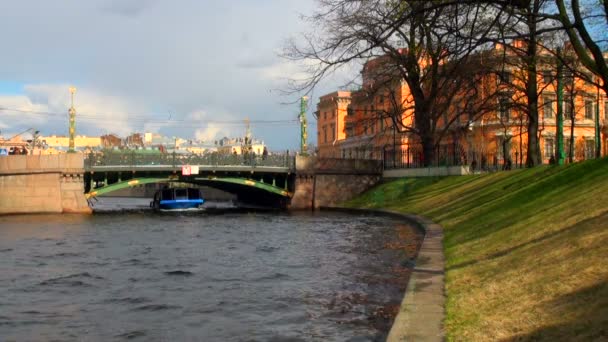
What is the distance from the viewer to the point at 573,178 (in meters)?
19.8

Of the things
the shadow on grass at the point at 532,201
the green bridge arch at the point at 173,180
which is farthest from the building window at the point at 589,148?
the shadow on grass at the point at 532,201

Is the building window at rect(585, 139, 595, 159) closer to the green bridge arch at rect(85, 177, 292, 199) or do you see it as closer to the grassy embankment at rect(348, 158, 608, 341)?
the green bridge arch at rect(85, 177, 292, 199)

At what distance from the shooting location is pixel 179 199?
6331 centimetres

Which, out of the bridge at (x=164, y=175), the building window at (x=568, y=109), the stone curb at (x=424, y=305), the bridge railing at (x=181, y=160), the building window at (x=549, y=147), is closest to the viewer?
the stone curb at (x=424, y=305)

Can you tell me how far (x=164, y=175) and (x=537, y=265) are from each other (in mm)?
48042

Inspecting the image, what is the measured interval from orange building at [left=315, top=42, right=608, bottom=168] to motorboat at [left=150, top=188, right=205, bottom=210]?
1702 cm

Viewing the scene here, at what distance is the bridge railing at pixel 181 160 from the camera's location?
2068 inches

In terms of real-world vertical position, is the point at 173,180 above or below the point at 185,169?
below

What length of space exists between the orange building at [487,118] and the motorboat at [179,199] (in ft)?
55.8

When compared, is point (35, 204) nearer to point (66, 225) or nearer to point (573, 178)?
point (66, 225)

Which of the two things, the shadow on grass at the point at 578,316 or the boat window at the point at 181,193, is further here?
the boat window at the point at 181,193

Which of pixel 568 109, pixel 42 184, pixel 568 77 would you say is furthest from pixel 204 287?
pixel 568 109

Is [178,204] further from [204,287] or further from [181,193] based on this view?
[204,287]

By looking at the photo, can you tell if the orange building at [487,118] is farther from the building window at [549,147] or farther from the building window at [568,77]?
the building window at [549,147]
